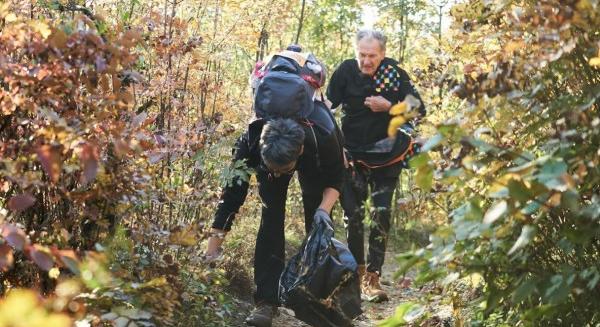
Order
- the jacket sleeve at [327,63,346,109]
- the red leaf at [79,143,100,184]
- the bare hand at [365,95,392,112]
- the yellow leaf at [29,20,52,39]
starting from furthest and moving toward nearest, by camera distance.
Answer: the jacket sleeve at [327,63,346,109] → the bare hand at [365,95,392,112] → the yellow leaf at [29,20,52,39] → the red leaf at [79,143,100,184]

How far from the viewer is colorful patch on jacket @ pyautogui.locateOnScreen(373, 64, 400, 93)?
638 centimetres

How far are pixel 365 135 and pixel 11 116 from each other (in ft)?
12.8

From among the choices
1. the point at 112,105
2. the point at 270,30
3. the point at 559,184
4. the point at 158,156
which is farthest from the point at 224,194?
the point at 270,30

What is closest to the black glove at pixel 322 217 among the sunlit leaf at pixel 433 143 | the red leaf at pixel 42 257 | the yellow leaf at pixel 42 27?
the yellow leaf at pixel 42 27

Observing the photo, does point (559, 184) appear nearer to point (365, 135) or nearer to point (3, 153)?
point (3, 153)

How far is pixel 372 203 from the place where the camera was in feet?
20.5

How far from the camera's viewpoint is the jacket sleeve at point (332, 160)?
479cm

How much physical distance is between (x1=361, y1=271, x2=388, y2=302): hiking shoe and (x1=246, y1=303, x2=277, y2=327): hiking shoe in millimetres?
1414

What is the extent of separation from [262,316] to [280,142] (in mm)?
1032

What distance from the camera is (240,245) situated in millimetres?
5941

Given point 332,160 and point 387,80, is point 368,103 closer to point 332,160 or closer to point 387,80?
point 387,80

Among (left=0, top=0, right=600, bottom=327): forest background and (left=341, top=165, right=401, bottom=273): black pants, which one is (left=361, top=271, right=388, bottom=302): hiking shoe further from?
(left=0, top=0, right=600, bottom=327): forest background

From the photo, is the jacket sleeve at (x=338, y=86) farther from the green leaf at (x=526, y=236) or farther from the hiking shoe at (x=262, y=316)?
the green leaf at (x=526, y=236)

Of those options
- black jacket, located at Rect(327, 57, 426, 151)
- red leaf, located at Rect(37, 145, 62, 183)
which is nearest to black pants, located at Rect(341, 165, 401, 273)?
black jacket, located at Rect(327, 57, 426, 151)
